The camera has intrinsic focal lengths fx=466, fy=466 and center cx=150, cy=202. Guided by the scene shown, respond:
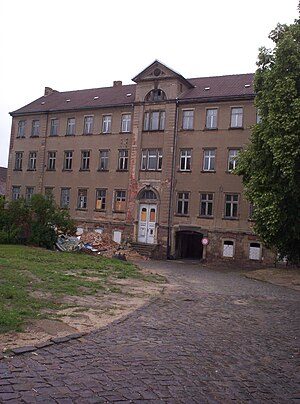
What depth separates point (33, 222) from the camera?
31.6 m

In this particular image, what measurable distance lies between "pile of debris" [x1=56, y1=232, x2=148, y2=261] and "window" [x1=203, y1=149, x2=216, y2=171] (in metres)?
8.37

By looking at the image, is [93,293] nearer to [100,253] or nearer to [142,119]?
[100,253]

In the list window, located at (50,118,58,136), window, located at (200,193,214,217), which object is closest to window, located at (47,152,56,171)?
window, located at (50,118,58,136)

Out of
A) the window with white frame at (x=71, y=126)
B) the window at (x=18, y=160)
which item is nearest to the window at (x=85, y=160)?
the window with white frame at (x=71, y=126)

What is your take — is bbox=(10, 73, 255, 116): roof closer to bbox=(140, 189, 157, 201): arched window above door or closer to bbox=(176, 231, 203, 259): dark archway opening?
bbox=(140, 189, 157, 201): arched window above door

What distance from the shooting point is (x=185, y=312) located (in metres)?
12.6

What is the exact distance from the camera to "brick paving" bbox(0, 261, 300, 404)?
582cm

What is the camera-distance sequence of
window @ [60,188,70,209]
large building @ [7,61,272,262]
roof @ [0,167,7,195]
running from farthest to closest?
roof @ [0,167,7,195] < window @ [60,188,70,209] < large building @ [7,61,272,262]

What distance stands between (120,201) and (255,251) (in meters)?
12.0

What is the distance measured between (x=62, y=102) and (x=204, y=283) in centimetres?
2919

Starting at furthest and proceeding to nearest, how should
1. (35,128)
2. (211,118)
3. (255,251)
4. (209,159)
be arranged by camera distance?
(35,128)
(211,118)
(209,159)
(255,251)

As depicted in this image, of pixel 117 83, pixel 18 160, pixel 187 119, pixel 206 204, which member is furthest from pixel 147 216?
pixel 18 160

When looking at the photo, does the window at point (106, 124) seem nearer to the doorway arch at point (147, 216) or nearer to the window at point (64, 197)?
the window at point (64, 197)

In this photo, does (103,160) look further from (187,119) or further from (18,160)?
(18,160)
